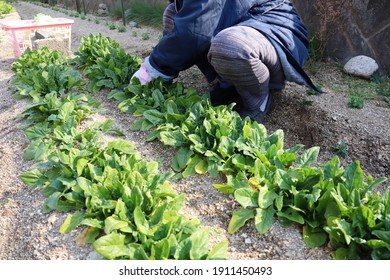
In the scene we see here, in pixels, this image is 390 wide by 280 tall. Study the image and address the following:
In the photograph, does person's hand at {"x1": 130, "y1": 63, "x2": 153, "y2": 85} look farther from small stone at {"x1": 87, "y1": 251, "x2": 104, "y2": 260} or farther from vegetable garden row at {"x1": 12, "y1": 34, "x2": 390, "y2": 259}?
small stone at {"x1": 87, "y1": 251, "x2": 104, "y2": 260}

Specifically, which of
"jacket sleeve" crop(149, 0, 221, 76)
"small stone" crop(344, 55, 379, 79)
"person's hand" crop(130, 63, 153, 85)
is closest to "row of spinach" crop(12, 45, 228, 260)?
"person's hand" crop(130, 63, 153, 85)

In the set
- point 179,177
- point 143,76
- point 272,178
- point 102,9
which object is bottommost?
point 102,9

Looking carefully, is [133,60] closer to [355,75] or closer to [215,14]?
[215,14]

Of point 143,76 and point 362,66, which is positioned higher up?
point 143,76

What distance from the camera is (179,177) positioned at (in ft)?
7.98

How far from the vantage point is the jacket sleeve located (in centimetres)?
262

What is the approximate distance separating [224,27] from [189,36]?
32cm

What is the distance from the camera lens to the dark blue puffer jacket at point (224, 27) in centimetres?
265

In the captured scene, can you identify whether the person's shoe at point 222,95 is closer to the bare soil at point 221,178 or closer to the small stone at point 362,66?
the bare soil at point 221,178

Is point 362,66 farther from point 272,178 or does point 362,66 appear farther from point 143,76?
point 272,178

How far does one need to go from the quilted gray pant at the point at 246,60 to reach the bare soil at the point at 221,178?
0.52 m

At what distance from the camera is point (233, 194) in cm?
222

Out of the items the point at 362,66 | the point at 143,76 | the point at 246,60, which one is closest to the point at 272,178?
the point at 246,60

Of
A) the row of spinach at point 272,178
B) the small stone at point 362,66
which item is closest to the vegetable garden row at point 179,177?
the row of spinach at point 272,178
